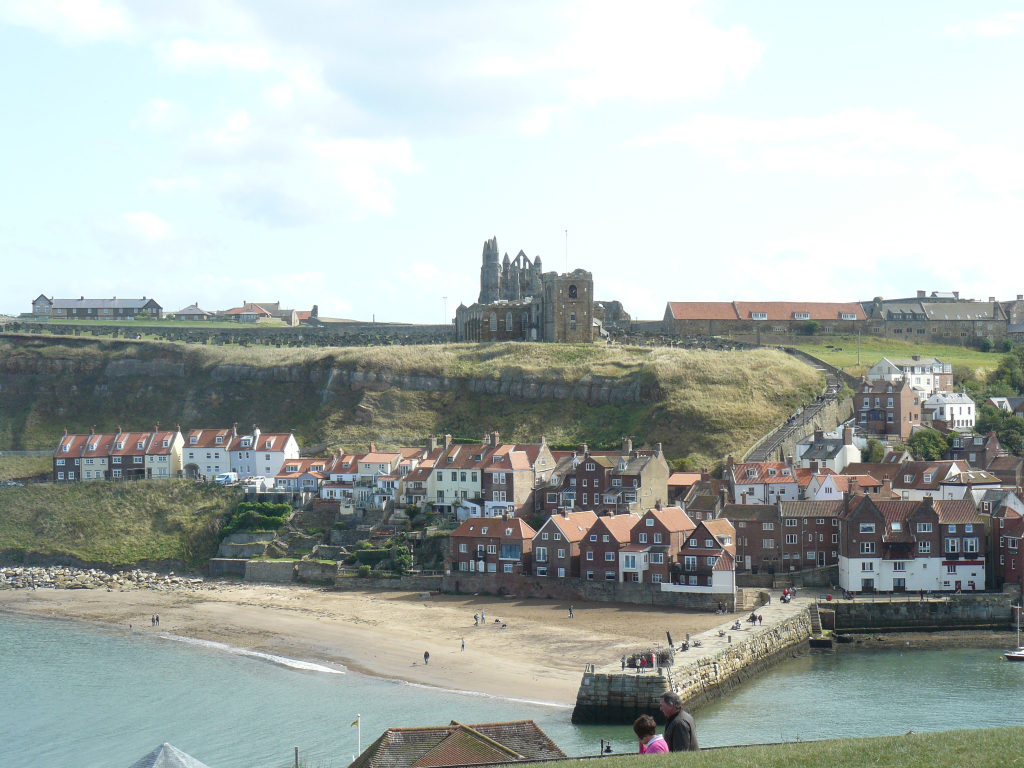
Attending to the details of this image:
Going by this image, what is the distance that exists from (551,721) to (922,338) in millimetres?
86952

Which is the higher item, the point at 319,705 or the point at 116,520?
the point at 116,520

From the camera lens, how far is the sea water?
39.2 meters

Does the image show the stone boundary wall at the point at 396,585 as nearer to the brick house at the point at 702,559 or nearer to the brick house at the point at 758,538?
the brick house at the point at 702,559

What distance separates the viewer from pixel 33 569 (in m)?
76.2

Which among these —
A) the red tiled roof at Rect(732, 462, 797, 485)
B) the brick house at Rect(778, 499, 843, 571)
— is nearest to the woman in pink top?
the brick house at Rect(778, 499, 843, 571)

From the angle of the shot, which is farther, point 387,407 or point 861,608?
point 387,407

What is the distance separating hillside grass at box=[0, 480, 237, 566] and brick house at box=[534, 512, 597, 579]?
25.2 meters

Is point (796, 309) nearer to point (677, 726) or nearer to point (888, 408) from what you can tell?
point (888, 408)

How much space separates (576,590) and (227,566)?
25.3 m

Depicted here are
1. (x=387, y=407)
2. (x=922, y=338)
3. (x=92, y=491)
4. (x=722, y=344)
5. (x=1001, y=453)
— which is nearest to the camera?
(x=1001, y=453)

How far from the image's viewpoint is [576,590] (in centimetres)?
6144

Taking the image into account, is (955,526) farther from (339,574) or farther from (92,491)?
(92,491)

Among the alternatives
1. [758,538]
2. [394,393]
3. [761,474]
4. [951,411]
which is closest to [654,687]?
[758,538]

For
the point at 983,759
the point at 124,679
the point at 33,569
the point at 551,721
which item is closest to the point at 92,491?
the point at 33,569
